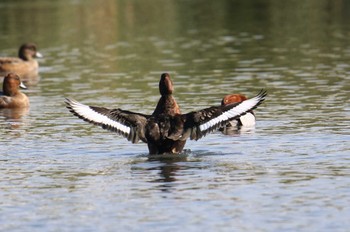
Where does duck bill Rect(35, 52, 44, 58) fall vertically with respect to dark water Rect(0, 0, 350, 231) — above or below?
above

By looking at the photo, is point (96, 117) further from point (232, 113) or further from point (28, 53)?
point (28, 53)

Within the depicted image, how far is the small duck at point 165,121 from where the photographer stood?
1442 cm

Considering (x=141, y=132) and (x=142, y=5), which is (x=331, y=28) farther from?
(x=141, y=132)

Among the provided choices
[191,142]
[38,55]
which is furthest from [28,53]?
[191,142]

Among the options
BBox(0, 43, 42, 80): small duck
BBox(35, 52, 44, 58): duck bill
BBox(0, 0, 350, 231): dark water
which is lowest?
BBox(0, 0, 350, 231): dark water

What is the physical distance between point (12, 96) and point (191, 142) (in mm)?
6694

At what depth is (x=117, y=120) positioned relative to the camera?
575 inches

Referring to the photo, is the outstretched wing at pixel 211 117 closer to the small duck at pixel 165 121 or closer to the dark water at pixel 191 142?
the small duck at pixel 165 121

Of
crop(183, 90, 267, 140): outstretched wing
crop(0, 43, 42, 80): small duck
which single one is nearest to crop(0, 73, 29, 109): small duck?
crop(0, 43, 42, 80): small duck

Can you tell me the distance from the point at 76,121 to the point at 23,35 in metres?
20.4

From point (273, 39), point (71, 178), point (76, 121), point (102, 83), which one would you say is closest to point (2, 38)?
point (273, 39)

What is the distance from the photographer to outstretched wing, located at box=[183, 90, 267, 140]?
1443 cm

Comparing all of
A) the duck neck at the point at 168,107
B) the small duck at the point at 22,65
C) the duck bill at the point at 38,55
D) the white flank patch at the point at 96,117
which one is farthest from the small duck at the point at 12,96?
the duck bill at the point at 38,55

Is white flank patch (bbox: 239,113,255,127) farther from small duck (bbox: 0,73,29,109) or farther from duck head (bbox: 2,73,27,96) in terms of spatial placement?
duck head (bbox: 2,73,27,96)
